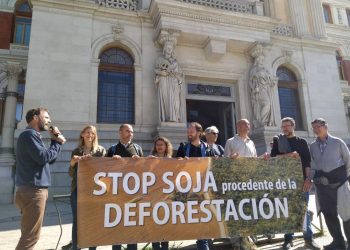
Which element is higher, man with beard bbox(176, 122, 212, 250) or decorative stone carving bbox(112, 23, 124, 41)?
decorative stone carving bbox(112, 23, 124, 41)

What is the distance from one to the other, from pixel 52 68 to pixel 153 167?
28.4ft

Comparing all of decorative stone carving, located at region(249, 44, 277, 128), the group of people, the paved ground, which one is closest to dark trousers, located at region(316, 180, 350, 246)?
the group of people

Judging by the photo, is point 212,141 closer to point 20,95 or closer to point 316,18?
point 316,18

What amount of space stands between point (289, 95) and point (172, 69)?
22.9 feet

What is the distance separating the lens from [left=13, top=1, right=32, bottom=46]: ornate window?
719 inches

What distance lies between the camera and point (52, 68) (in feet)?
37.3

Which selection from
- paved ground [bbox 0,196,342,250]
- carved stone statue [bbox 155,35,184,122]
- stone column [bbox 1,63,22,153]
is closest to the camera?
paved ground [bbox 0,196,342,250]

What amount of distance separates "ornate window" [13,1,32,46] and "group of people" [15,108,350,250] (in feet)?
54.4

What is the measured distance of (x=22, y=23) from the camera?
18531 mm

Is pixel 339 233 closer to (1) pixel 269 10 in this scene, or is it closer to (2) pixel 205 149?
(2) pixel 205 149

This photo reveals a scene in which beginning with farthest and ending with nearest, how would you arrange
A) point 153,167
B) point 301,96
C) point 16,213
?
1. point 301,96
2. point 16,213
3. point 153,167

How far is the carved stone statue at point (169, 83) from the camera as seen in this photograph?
1180 centimetres

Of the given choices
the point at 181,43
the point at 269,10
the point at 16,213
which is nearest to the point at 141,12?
the point at 181,43

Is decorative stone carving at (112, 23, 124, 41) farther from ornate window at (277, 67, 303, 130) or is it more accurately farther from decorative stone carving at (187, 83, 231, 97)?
ornate window at (277, 67, 303, 130)
